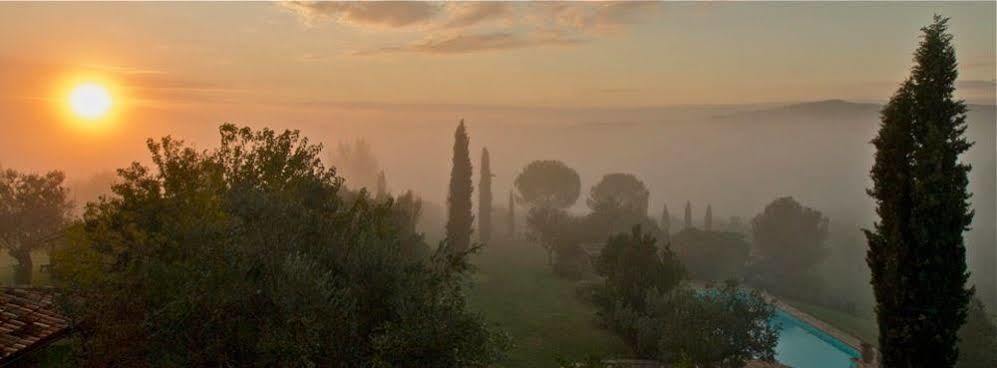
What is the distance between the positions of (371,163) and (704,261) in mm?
124584

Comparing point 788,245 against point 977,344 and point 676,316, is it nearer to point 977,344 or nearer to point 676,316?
point 977,344

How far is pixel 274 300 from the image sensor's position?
42.5 ft

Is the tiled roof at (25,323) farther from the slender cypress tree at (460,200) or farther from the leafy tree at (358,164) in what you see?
the leafy tree at (358,164)

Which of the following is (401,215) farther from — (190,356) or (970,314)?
(970,314)

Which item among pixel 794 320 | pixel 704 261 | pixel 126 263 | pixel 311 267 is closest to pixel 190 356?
pixel 311 267

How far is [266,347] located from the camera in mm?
12766

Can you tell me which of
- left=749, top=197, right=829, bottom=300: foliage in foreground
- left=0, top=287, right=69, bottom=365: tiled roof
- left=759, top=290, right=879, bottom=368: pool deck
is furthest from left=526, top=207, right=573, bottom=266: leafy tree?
left=0, top=287, right=69, bottom=365: tiled roof

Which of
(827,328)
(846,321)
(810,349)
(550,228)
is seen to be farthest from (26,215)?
(846,321)

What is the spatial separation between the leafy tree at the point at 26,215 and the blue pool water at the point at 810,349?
54892 mm

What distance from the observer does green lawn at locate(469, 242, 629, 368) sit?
3181 centimetres

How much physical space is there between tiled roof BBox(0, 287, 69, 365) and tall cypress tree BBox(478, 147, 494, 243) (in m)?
59.6

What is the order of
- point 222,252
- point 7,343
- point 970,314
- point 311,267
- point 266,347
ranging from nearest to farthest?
1. point 266,347
2. point 311,267
3. point 222,252
4. point 7,343
5. point 970,314

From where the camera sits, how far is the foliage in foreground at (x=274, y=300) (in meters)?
13.0

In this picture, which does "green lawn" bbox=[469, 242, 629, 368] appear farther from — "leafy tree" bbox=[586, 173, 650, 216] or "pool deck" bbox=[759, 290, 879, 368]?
"leafy tree" bbox=[586, 173, 650, 216]
